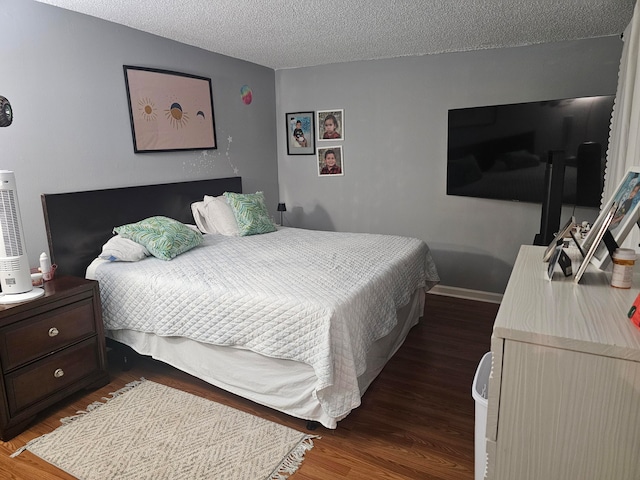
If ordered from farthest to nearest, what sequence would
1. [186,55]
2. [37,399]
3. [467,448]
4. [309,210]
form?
[309,210] → [186,55] → [37,399] → [467,448]

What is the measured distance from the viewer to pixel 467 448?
6.69ft

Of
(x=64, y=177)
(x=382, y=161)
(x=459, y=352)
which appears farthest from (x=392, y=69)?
(x=64, y=177)

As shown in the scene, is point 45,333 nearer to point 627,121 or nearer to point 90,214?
point 90,214

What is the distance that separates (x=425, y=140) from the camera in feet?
13.6

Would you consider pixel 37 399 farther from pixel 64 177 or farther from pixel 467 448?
pixel 467 448

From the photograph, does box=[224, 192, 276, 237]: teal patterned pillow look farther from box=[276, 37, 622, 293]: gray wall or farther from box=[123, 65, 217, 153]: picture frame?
box=[276, 37, 622, 293]: gray wall

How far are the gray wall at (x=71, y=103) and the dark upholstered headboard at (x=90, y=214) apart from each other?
0.07 meters

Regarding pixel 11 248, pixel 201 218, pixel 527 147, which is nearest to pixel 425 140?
pixel 527 147

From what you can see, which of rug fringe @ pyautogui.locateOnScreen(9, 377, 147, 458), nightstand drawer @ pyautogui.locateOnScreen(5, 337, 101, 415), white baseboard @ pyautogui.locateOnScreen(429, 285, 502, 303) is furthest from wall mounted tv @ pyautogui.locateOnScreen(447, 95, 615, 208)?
nightstand drawer @ pyautogui.locateOnScreen(5, 337, 101, 415)

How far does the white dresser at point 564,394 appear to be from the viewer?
906mm

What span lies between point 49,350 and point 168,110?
2117 mm

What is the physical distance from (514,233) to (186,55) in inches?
134

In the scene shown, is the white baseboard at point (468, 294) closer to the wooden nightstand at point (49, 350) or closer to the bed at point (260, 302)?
the bed at point (260, 302)

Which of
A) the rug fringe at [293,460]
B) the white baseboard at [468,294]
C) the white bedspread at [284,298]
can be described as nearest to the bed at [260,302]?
the white bedspread at [284,298]
